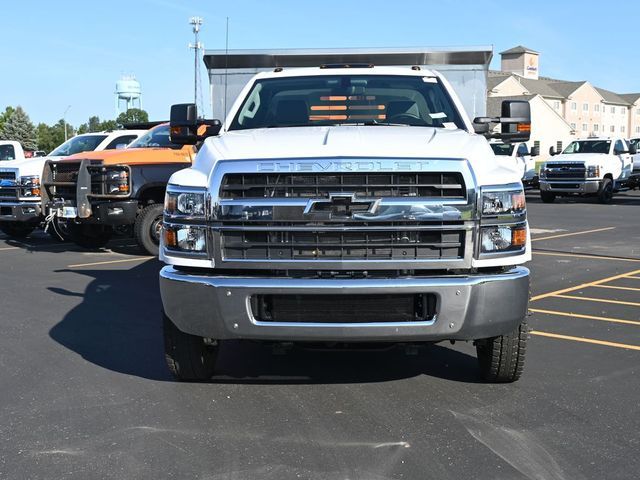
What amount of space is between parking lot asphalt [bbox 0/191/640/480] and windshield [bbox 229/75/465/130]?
1.79 meters

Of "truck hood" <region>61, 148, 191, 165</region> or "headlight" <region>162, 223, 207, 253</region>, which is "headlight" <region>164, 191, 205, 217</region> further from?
"truck hood" <region>61, 148, 191, 165</region>

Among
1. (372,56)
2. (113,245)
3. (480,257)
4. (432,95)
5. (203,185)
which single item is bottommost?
(113,245)

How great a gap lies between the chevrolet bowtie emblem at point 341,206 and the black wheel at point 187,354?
3.75ft

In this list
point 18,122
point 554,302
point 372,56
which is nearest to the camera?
point 554,302

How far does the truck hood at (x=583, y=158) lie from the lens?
25.1 metres

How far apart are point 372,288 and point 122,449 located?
155 cm

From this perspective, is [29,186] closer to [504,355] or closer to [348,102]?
[348,102]

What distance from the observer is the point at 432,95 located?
6.26 m

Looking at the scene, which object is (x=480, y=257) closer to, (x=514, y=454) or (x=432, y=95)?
(x=514, y=454)

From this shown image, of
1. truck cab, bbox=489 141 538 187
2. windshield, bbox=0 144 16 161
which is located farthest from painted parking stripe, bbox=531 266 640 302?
truck cab, bbox=489 141 538 187

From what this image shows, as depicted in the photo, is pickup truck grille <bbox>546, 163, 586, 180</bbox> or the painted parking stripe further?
pickup truck grille <bbox>546, 163, 586, 180</bbox>

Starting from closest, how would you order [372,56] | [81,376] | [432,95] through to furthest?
[81,376], [432,95], [372,56]

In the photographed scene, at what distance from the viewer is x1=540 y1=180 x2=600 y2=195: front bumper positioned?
25062 millimetres

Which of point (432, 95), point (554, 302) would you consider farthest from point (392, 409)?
point (554, 302)
